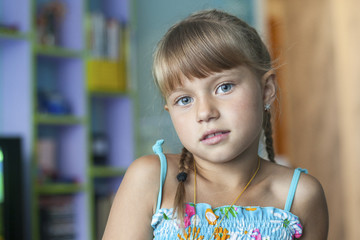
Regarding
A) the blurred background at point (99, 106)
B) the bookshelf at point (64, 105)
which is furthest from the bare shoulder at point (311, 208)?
the bookshelf at point (64, 105)

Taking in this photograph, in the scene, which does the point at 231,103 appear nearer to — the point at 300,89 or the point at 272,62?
the point at 272,62

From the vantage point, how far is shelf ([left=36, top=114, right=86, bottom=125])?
118 inches

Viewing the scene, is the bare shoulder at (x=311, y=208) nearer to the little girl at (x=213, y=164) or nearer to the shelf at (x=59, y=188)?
the little girl at (x=213, y=164)

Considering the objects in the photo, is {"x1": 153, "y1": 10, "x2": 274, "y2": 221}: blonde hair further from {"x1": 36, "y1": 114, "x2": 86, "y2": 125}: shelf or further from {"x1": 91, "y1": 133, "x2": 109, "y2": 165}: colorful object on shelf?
{"x1": 91, "y1": 133, "x2": 109, "y2": 165}: colorful object on shelf

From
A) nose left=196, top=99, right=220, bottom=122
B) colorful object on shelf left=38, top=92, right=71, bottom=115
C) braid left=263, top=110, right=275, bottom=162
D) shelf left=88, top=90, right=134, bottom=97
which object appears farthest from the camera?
shelf left=88, top=90, right=134, bottom=97

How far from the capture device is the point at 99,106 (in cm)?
382

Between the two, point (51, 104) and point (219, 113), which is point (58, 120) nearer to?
point (51, 104)

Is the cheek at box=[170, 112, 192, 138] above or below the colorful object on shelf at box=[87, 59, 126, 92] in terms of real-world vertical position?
below

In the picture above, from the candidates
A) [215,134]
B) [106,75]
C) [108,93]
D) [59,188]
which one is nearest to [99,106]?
[108,93]

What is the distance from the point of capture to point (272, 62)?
47.1 inches

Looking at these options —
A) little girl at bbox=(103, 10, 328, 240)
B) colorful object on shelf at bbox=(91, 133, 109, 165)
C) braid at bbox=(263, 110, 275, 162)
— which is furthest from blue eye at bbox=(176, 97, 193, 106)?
colorful object on shelf at bbox=(91, 133, 109, 165)

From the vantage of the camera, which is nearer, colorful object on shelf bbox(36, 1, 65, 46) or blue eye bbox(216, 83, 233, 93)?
blue eye bbox(216, 83, 233, 93)

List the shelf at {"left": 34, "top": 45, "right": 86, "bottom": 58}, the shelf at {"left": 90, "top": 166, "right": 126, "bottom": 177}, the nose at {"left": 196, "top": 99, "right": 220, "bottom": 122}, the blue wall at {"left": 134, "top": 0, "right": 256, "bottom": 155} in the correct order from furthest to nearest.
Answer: the blue wall at {"left": 134, "top": 0, "right": 256, "bottom": 155} → the shelf at {"left": 90, "top": 166, "right": 126, "bottom": 177} → the shelf at {"left": 34, "top": 45, "right": 86, "bottom": 58} → the nose at {"left": 196, "top": 99, "right": 220, "bottom": 122}

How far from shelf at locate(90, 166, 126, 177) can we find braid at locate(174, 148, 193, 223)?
7.13 ft
